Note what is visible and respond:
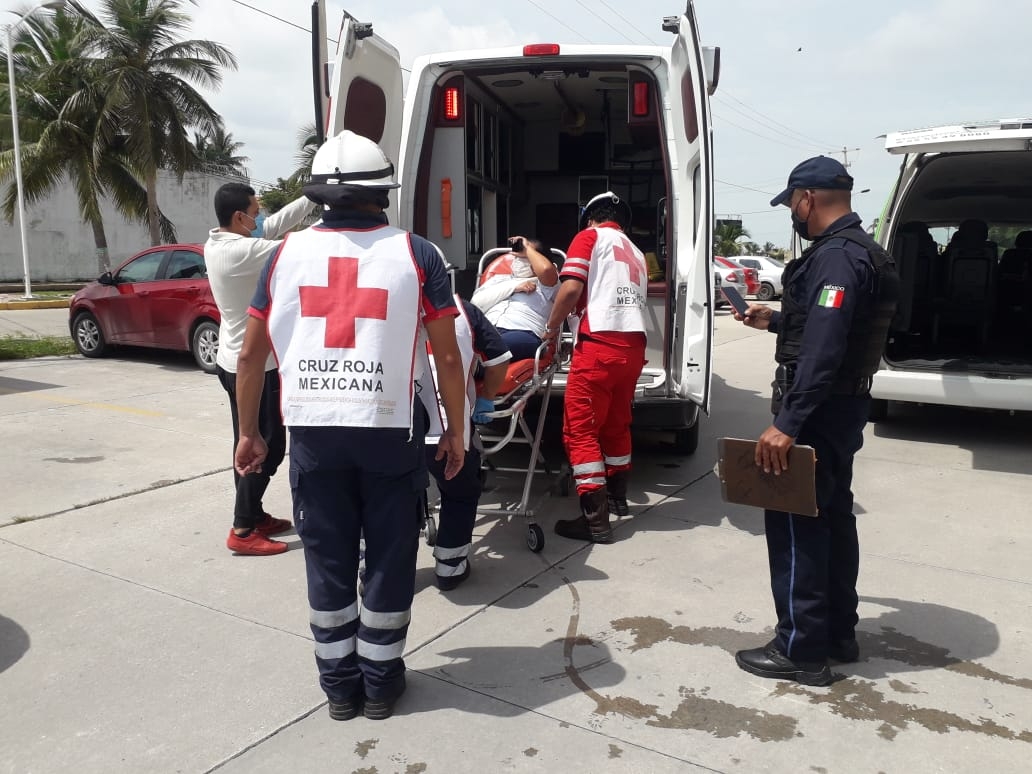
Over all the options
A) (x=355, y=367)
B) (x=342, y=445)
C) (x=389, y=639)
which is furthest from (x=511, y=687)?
(x=355, y=367)

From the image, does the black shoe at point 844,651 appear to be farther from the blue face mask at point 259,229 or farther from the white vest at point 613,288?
the blue face mask at point 259,229

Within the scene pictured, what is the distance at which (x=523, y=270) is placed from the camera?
16.6 feet

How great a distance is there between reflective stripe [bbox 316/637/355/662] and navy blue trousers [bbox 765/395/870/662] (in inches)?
60.4

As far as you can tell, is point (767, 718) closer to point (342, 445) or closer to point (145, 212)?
point (342, 445)

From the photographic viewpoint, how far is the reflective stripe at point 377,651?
2.79 metres

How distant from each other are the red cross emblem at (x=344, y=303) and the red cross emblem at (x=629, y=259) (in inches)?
90.5

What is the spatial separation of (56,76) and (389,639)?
26859mm

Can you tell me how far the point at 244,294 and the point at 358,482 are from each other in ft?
6.09

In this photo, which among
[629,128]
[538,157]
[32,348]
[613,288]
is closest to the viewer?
[613,288]

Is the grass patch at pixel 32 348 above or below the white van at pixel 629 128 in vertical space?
below

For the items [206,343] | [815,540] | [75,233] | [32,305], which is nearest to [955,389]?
[815,540]

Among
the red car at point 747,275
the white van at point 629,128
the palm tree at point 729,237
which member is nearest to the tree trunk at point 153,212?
the red car at point 747,275

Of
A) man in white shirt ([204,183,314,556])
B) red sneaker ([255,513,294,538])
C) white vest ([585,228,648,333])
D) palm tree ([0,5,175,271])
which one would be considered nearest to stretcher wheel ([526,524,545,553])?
white vest ([585,228,648,333])

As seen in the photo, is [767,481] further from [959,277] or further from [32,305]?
[32,305]
